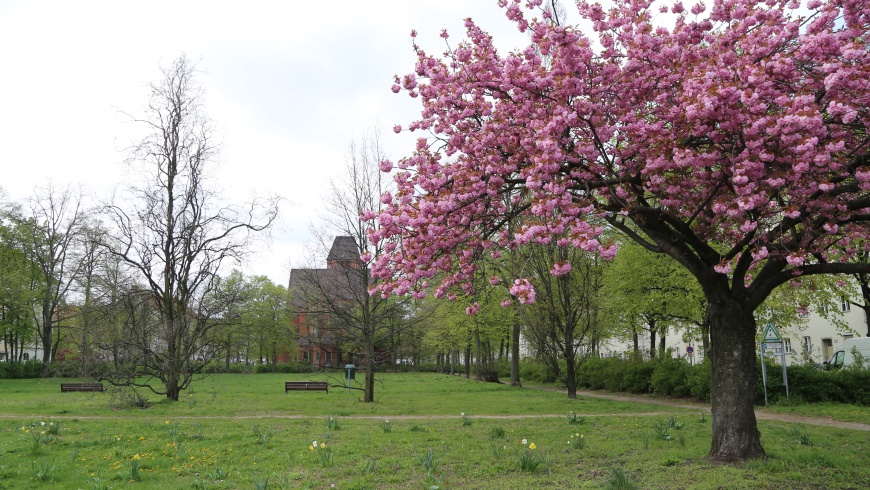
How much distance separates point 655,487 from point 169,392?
58.2ft

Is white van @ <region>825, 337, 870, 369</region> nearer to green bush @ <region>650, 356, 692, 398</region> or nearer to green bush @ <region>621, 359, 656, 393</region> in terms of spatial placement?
green bush @ <region>650, 356, 692, 398</region>

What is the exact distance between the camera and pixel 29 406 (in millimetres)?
18172

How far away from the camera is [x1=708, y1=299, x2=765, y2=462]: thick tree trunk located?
8273 millimetres

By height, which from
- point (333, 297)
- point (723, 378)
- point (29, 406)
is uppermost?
point (333, 297)

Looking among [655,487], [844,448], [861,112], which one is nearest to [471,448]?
[655,487]

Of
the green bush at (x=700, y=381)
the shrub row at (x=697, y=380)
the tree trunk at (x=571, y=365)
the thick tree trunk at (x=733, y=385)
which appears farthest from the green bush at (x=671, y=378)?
the thick tree trunk at (x=733, y=385)

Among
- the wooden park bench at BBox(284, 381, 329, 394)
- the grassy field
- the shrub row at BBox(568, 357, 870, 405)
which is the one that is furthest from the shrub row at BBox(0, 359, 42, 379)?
the shrub row at BBox(568, 357, 870, 405)

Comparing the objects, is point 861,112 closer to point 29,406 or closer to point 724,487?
point 724,487

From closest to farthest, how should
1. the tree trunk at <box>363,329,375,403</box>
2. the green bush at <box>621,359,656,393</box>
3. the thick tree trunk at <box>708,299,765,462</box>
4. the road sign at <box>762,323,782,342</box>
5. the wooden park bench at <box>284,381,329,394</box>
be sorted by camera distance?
the thick tree trunk at <box>708,299,765,462</box> < the road sign at <box>762,323,782,342</box> < the tree trunk at <box>363,329,375,403</box> < the green bush at <box>621,359,656,393</box> < the wooden park bench at <box>284,381,329,394</box>

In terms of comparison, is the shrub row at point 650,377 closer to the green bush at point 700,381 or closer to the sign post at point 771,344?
the green bush at point 700,381

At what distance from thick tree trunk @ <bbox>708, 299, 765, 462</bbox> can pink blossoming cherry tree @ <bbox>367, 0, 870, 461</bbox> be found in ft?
0.07

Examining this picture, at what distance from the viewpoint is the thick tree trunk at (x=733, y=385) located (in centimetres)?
827

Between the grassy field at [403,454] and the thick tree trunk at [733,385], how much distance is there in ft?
1.22

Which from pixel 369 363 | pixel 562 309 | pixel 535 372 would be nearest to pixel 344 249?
pixel 369 363
